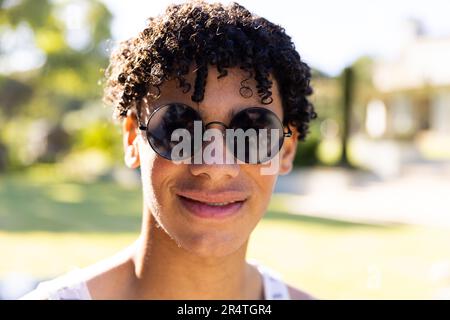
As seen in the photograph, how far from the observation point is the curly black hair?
1955mm

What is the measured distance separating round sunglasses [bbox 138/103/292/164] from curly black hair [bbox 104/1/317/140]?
6cm

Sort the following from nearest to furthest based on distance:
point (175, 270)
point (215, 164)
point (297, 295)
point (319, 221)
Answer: point (215, 164) < point (175, 270) < point (297, 295) < point (319, 221)

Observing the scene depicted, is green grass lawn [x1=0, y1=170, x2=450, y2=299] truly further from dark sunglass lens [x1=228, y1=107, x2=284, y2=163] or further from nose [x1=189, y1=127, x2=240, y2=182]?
nose [x1=189, y1=127, x2=240, y2=182]

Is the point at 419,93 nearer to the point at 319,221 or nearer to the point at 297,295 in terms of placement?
the point at 319,221

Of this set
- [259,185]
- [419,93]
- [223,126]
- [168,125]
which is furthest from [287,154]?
[419,93]

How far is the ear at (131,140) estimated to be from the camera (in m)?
2.19

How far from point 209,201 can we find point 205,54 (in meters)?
0.49

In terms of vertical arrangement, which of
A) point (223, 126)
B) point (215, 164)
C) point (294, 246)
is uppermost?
point (223, 126)

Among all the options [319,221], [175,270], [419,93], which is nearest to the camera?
[175,270]

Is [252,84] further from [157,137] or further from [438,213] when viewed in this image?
[438,213]

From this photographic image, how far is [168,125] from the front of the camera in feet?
6.43

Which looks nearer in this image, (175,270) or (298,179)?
(175,270)

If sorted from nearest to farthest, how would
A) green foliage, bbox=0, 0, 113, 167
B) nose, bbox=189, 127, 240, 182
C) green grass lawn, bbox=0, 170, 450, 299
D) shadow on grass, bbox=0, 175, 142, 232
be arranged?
nose, bbox=189, 127, 240, 182
green grass lawn, bbox=0, 170, 450, 299
shadow on grass, bbox=0, 175, 142, 232
green foliage, bbox=0, 0, 113, 167

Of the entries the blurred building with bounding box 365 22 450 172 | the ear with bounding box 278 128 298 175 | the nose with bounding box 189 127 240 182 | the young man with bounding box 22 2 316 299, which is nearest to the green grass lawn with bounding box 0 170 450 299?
the ear with bounding box 278 128 298 175
